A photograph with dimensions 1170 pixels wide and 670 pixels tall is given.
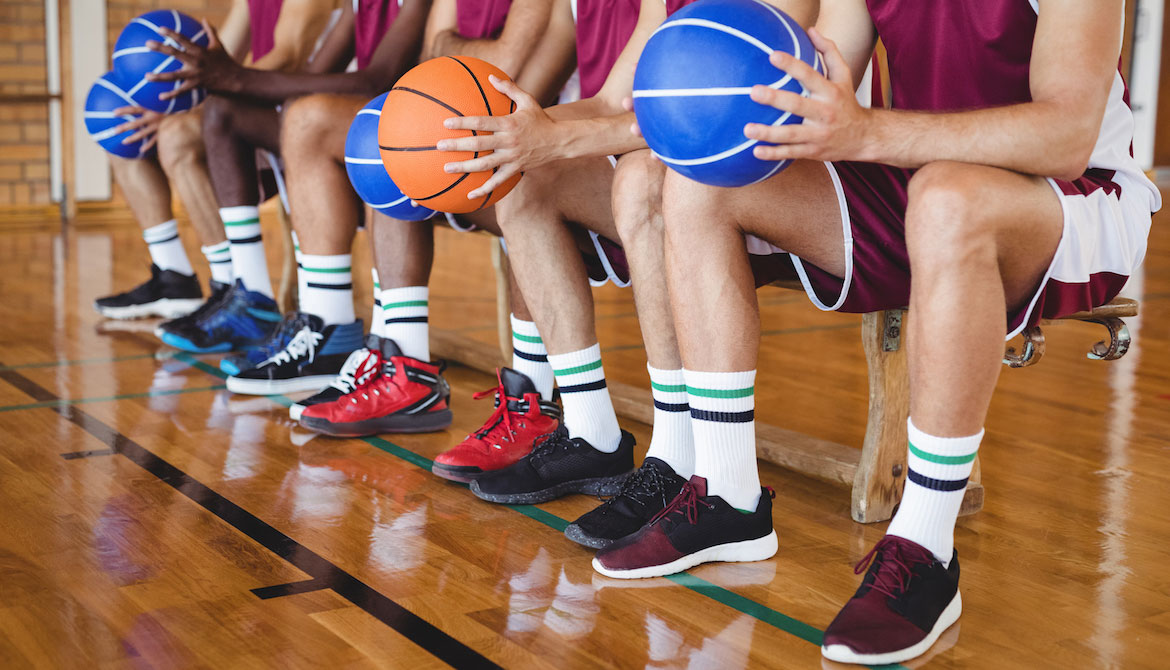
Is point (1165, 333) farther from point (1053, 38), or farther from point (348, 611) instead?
point (348, 611)

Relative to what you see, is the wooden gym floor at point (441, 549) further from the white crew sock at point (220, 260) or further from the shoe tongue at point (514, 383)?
the white crew sock at point (220, 260)

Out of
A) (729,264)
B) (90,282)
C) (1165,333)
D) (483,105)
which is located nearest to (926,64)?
(729,264)

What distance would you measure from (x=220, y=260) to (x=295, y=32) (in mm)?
747

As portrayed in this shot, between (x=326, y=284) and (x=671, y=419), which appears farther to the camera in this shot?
(x=326, y=284)

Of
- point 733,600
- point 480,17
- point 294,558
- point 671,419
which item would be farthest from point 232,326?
point 733,600

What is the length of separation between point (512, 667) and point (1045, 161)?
899 millimetres

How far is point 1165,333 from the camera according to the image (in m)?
3.83

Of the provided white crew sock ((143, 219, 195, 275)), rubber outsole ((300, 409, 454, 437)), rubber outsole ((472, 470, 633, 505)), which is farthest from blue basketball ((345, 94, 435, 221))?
white crew sock ((143, 219, 195, 275))

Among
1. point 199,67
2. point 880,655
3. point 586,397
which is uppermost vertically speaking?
point 199,67

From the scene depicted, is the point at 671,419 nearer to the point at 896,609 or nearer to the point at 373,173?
the point at 896,609

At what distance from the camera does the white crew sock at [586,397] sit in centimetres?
208

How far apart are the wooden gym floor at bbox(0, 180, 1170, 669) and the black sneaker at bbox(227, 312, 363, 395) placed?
57 mm

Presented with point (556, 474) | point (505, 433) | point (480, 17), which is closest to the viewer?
point (556, 474)

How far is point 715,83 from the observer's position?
1.41 meters
